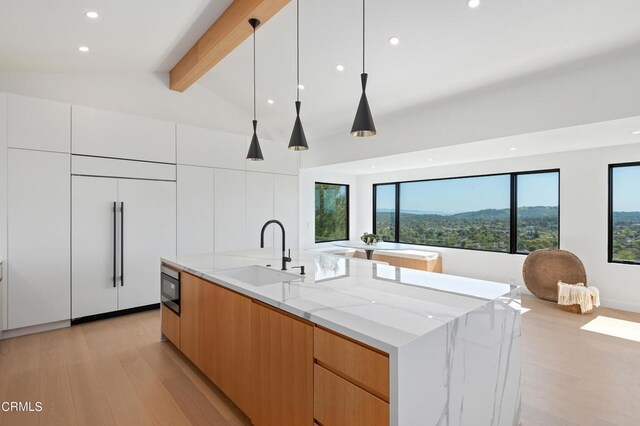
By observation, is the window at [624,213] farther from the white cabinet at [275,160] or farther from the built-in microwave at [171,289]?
the built-in microwave at [171,289]

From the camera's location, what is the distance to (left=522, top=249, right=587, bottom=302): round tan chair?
4.14 meters

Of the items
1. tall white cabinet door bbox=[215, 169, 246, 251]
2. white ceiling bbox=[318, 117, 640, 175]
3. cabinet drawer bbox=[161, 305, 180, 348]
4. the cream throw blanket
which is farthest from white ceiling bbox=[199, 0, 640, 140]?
cabinet drawer bbox=[161, 305, 180, 348]

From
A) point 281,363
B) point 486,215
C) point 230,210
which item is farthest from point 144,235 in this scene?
point 486,215

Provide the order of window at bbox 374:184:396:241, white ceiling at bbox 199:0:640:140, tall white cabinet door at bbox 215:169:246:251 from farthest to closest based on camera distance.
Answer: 1. window at bbox 374:184:396:241
2. tall white cabinet door at bbox 215:169:246:251
3. white ceiling at bbox 199:0:640:140

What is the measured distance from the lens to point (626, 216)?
4.07 metres

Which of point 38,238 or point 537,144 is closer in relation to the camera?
point 38,238

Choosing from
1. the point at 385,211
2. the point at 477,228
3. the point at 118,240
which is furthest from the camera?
the point at 385,211

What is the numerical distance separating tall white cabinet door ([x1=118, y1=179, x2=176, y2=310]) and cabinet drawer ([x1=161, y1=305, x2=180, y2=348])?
1203 millimetres

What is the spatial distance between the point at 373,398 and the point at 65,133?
4.07 m

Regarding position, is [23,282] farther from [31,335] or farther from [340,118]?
[340,118]

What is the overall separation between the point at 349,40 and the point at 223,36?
1.22m

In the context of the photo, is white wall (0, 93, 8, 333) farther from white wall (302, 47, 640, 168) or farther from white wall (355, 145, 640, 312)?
white wall (355, 145, 640, 312)

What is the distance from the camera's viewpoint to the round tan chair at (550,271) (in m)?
4.14

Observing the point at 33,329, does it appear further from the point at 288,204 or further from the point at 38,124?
the point at 288,204
